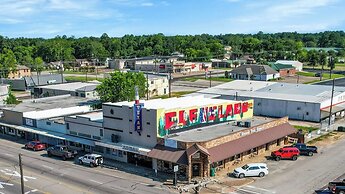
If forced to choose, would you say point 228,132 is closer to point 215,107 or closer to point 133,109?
point 215,107

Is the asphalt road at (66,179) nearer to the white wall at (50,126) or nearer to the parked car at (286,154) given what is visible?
the white wall at (50,126)

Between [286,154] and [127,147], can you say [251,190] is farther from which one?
[127,147]

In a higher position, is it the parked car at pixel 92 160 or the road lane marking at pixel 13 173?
the parked car at pixel 92 160

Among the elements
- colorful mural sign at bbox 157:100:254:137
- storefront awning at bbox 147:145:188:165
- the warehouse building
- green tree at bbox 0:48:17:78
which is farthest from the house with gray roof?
storefront awning at bbox 147:145:188:165

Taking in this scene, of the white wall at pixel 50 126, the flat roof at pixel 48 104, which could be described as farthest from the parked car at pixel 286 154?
the flat roof at pixel 48 104

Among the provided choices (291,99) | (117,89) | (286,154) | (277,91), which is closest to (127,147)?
(286,154)

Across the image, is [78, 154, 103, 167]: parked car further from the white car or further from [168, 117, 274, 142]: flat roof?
the white car
